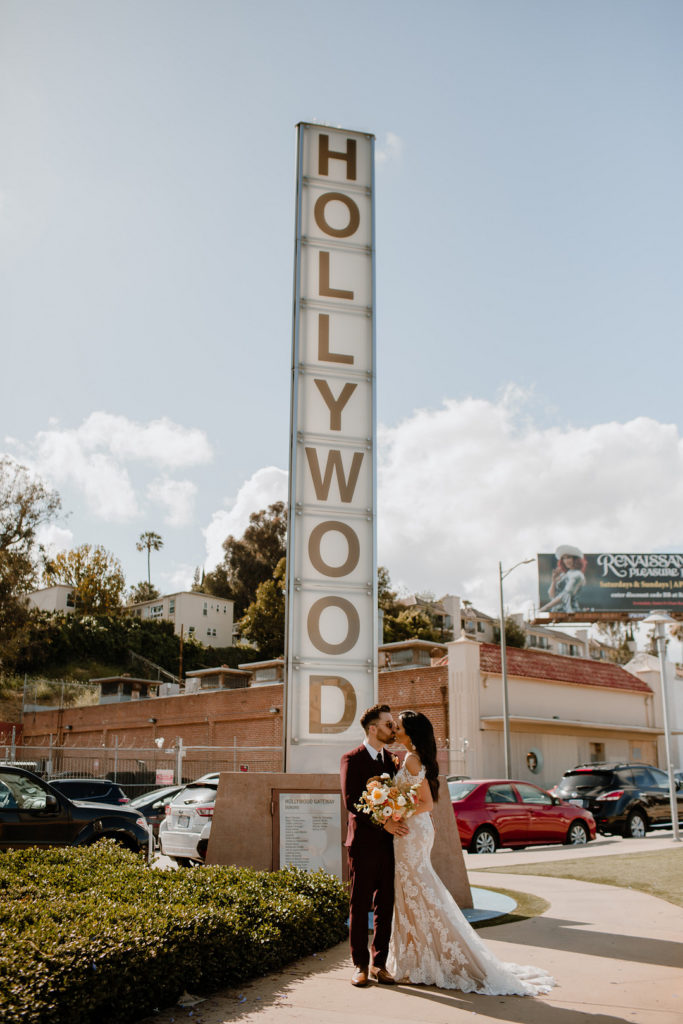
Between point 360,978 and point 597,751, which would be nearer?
point 360,978

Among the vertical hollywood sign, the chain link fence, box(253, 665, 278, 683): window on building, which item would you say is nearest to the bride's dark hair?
the vertical hollywood sign

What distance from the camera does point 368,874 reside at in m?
6.15

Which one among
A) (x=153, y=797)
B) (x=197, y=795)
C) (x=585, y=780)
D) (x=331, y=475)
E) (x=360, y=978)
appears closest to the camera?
(x=360, y=978)

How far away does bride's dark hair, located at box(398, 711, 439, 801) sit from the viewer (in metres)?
6.26

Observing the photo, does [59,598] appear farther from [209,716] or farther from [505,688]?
[505,688]

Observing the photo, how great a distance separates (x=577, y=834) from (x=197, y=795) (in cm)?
1016

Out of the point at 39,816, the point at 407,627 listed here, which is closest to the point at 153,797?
the point at 39,816

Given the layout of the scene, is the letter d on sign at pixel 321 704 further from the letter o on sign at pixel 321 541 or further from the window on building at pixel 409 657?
the window on building at pixel 409 657

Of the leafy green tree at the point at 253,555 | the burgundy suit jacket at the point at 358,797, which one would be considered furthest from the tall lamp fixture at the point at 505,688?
Result: the leafy green tree at the point at 253,555

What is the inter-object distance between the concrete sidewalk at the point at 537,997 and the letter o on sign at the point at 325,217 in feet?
27.0

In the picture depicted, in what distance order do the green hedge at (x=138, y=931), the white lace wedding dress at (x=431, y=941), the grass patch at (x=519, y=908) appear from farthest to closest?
the grass patch at (x=519, y=908) → the white lace wedding dress at (x=431, y=941) → the green hedge at (x=138, y=931)

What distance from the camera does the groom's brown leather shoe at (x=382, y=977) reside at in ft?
20.0

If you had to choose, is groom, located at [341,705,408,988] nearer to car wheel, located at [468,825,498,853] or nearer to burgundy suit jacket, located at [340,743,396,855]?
burgundy suit jacket, located at [340,743,396,855]

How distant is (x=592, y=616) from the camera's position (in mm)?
59656
